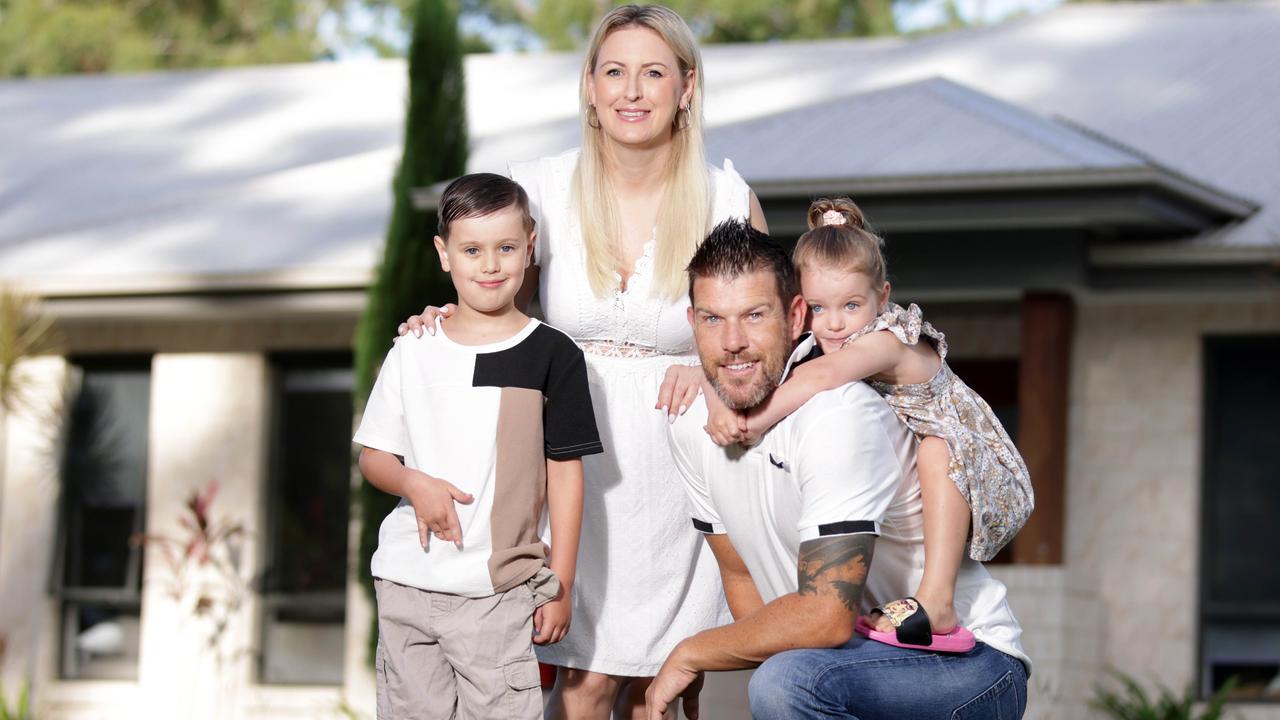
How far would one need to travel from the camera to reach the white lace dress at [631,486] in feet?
13.8

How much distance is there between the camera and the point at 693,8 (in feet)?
82.9

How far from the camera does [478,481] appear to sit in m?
3.89

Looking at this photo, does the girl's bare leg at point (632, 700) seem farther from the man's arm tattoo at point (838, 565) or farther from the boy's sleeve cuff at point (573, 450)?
the man's arm tattoo at point (838, 565)

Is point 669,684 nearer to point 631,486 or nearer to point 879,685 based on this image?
point 879,685

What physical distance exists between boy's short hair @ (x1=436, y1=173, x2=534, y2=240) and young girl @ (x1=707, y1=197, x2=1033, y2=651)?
644mm

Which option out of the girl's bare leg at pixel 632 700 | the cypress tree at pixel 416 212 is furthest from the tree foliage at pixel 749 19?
the girl's bare leg at pixel 632 700

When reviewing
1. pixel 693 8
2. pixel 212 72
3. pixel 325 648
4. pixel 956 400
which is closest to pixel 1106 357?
pixel 325 648

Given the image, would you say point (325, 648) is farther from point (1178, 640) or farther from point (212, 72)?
point (212, 72)

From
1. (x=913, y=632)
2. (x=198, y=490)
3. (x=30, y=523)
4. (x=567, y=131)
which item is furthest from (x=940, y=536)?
(x=30, y=523)

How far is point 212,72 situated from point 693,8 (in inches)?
372

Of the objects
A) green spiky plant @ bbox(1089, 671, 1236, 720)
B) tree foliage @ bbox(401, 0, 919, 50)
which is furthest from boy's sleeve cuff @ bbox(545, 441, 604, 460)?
tree foliage @ bbox(401, 0, 919, 50)

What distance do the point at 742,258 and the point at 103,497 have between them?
372 inches

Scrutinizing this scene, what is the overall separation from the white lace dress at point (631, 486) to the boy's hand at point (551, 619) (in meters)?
0.27

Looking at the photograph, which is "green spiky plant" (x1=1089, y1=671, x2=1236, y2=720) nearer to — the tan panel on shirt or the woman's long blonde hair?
the woman's long blonde hair
